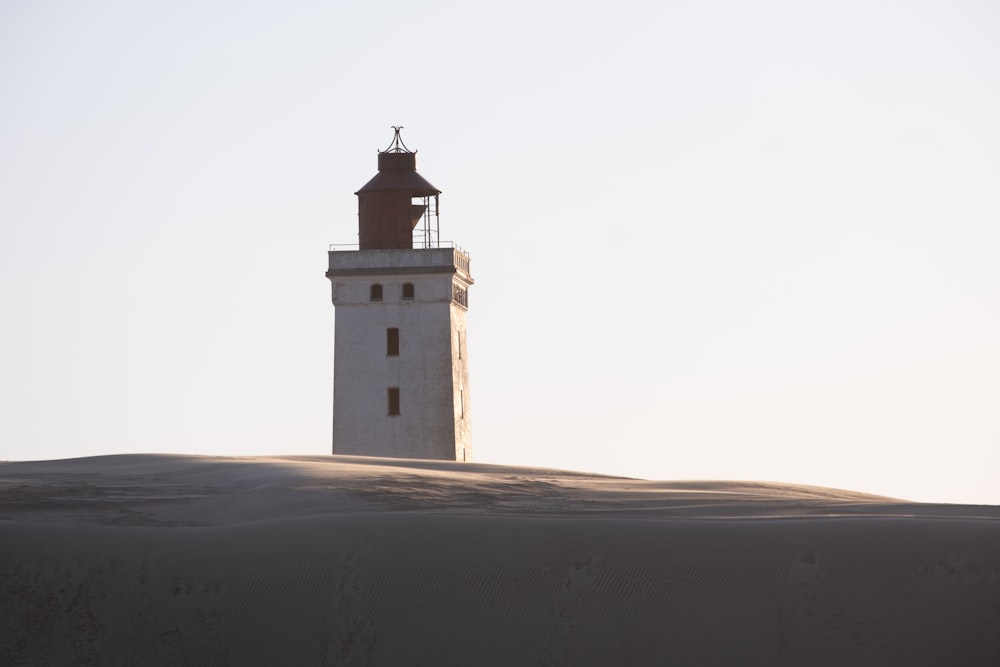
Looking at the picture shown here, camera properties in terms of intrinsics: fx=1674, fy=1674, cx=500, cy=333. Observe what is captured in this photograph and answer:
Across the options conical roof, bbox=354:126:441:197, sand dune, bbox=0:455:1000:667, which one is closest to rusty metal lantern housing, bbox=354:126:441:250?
conical roof, bbox=354:126:441:197

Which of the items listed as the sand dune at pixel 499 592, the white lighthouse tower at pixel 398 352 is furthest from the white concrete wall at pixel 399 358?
the sand dune at pixel 499 592

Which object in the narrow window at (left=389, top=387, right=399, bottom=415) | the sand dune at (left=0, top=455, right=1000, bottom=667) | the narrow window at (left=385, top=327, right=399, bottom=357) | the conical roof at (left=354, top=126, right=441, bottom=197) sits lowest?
the sand dune at (left=0, top=455, right=1000, bottom=667)

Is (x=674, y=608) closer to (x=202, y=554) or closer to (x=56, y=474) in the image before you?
(x=202, y=554)

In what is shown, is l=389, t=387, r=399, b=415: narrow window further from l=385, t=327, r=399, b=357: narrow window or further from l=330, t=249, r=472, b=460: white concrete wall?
l=385, t=327, r=399, b=357: narrow window

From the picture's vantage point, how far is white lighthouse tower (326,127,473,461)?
34.9 metres

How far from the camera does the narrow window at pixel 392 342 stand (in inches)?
1394

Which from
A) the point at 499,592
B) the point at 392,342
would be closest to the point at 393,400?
the point at 392,342

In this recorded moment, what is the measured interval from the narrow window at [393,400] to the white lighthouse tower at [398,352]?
0.02 m

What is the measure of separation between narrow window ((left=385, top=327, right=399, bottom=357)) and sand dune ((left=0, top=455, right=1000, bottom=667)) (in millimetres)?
27606

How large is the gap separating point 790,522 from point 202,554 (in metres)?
2.71

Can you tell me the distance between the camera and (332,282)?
36.0m

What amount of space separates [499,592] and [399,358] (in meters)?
27.9

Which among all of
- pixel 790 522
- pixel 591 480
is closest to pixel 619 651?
pixel 790 522

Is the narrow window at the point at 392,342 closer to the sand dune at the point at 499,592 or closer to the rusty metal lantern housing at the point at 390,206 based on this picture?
the rusty metal lantern housing at the point at 390,206
